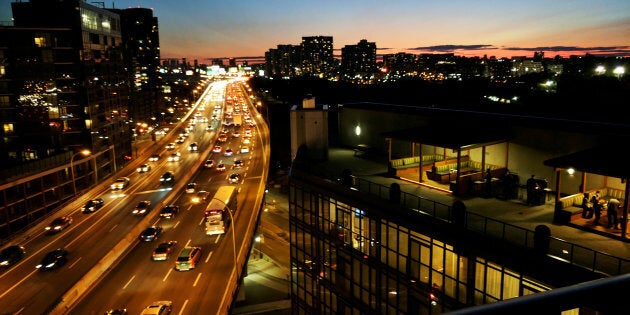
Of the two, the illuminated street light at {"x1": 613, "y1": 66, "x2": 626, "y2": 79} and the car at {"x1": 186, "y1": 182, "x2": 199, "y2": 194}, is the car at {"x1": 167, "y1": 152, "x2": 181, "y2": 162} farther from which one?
the illuminated street light at {"x1": 613, "y1": 66, "x2": 626, "y2": 79}

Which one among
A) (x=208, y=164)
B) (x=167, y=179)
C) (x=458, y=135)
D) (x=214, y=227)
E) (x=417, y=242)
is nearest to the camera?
(x=417, y=242)

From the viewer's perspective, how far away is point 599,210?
15828 mm

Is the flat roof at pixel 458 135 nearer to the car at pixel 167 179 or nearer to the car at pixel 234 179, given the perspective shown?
the car at pixel 234 179

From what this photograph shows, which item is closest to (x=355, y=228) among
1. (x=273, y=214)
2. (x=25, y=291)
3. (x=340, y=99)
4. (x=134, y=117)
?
(x=25, y=291)

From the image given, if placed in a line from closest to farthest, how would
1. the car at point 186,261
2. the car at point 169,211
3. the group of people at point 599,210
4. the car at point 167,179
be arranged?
the group of people at point 599,210 < the car at point 186,261 < the car at point 169,211 < the car at point 167,179

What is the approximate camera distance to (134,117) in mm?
118312

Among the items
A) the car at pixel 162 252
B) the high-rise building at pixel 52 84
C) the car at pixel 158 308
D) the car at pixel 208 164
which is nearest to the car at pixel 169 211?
the car at pixel 162 252

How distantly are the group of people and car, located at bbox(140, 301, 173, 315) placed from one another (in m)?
21.3

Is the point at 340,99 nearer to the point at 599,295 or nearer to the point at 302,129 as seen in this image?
the point at 302,129

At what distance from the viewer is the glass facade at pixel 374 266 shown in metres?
14.9

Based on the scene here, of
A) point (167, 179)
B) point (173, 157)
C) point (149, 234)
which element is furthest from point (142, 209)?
point (173, 157)

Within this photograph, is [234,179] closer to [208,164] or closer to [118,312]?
[208,164]

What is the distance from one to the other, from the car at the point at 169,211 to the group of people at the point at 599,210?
125 feet

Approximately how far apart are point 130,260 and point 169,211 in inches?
444
